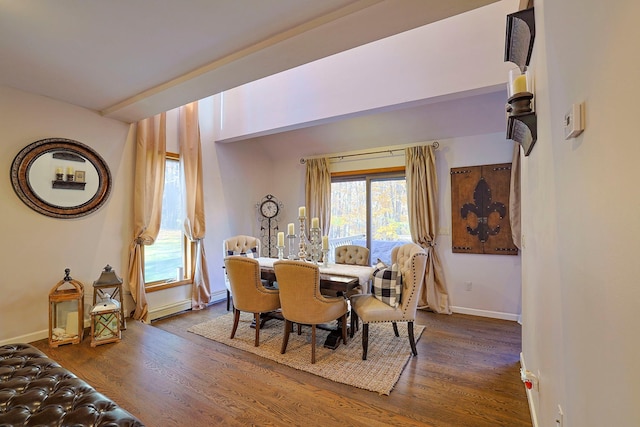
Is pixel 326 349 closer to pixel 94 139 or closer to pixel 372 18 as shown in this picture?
pixel 372 18

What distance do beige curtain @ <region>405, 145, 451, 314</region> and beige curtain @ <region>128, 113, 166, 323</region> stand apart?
3.69 meters

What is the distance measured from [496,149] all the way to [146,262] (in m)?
5.12

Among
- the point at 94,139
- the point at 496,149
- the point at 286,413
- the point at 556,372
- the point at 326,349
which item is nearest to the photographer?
the point at 556,372

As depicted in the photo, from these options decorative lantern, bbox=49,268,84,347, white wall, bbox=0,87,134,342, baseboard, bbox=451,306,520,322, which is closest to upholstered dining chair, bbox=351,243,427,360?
baseboard, bbox=451,306,520,322

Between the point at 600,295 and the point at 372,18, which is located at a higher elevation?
the point at 372,18

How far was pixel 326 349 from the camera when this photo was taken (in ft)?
9.91

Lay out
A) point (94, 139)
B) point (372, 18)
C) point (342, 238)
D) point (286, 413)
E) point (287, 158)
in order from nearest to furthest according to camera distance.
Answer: point (372, 18) < point (286, 413) < point (94, 139) < point (342, 238) < point (287, 158)

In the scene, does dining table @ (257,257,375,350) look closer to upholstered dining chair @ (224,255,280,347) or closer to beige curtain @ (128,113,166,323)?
upholstered dining chair @ (224,255,280,347)

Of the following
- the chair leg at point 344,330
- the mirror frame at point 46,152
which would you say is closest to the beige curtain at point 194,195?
the mirror frame at point 46,152

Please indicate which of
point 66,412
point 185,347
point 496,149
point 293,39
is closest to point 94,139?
point 185,347

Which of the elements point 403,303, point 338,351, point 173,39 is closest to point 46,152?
point 173,39

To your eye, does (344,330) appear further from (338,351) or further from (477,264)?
(477,264)

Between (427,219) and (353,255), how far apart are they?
124cm

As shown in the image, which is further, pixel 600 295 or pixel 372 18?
A: pixel 372 18
